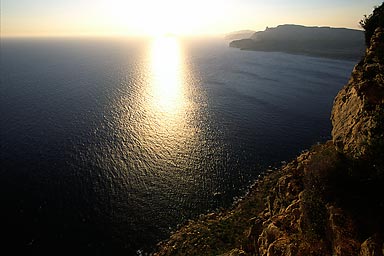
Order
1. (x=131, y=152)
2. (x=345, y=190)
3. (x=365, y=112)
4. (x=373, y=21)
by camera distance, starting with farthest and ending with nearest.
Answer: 1. (x=131, y=152)
2. (x=373, y=21)
3. (x=365, y=112)
4. (x=345, y=190)

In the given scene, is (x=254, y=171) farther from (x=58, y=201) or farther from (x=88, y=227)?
(x=58, y=201)

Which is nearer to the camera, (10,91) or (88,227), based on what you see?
(88,227)

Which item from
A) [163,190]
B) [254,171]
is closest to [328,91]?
[254,171]

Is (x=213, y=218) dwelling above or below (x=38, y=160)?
below

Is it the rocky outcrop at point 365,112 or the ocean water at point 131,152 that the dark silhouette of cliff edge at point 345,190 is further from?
the ocean water at point 131,152

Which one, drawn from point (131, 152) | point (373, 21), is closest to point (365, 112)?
point (373, 21)

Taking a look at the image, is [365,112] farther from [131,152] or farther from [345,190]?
[131,152]

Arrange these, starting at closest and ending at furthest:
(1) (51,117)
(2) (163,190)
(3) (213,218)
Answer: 1. (3) (213,218)
2. (2) (163,190)
3. (1) (51,117)
